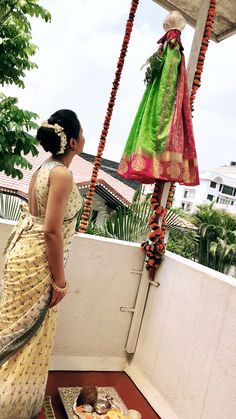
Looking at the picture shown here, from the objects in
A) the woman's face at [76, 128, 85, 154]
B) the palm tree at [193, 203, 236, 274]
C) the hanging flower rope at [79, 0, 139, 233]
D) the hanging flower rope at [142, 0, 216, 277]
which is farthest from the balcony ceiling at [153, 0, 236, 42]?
the palm tree at [193, 203, 236, 274]

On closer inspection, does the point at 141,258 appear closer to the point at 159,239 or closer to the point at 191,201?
the point at 159,239

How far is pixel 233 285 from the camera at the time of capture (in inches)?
63.6

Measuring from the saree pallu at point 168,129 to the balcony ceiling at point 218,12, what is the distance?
85 cm

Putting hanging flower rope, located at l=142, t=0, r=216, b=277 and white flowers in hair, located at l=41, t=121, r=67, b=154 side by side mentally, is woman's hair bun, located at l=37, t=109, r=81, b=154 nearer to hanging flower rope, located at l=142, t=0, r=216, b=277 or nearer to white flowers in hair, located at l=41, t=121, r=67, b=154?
white flowers in hair, located at l=41, t=121, r=67, b=154

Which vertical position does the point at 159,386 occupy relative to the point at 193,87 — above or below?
below

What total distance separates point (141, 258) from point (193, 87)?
1.25m

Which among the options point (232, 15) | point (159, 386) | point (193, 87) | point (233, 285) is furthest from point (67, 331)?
point (232, 15)

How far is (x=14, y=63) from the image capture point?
5867 mm

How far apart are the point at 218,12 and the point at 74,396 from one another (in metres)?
2.99

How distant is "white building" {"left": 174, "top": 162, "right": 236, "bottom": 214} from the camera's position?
4372 cm

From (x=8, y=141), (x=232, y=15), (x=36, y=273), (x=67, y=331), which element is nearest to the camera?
(x=36, y=273)

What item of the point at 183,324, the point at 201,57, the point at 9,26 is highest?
the point at 9,26

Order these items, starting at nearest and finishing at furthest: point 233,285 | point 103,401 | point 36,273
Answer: point 36,273, point 233,285, point 103,401

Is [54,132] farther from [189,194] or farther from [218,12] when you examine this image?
[189,194]
